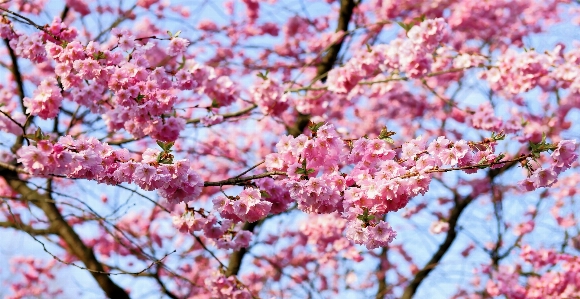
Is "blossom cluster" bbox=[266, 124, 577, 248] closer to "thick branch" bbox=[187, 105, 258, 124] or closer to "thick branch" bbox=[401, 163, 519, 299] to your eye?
"thick branch" bbox=[187, 105, 258, 124]

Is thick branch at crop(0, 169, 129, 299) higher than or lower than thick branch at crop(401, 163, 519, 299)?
lower

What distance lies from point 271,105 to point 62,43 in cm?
179

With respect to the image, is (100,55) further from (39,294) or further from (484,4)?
(39,294)

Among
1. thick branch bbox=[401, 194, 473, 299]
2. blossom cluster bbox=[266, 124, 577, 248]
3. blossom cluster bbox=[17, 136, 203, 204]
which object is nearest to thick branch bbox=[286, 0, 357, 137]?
thick branch bbox=[401, 194, 473, 299]

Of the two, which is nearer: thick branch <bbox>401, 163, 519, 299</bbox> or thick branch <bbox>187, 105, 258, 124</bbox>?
thick branch <bbox>187, 105, 258, 124</bbox>

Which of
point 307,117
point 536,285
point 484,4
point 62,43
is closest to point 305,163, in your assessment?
point 62,43

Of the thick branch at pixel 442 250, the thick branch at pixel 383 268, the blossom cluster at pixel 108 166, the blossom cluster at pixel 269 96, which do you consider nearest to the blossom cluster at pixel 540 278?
the thick branch at pixel 442 250

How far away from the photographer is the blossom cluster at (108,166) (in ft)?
7.41

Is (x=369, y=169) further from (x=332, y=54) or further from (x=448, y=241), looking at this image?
(x=448, y=241)

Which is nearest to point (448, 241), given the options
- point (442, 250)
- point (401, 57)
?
point (442, 250)

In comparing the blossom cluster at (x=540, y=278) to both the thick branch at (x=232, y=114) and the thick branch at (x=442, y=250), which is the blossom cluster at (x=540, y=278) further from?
the thick branch at (x=232, y=114)

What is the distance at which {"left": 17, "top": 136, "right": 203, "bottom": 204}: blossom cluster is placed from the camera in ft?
7.41

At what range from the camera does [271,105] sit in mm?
4578

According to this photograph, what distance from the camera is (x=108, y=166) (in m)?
2.56
